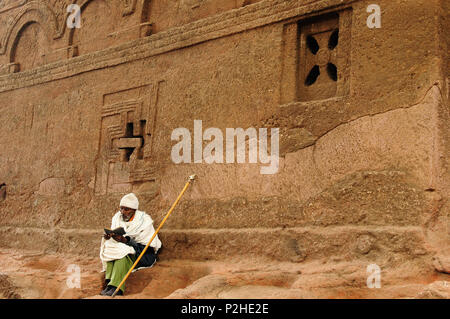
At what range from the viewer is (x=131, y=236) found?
21.5ft

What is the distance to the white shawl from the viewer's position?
6.36 meters

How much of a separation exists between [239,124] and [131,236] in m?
1.50

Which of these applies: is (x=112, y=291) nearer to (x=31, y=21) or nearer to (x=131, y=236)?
(x=131, y=236)

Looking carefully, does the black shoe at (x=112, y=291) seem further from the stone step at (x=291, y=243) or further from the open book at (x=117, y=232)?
the stone step at (x=291, y=243)

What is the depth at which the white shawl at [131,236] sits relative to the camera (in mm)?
6363

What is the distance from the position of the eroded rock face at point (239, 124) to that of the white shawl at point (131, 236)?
21 cm

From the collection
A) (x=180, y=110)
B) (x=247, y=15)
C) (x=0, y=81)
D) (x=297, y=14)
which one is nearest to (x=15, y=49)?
(x=0, y=81)

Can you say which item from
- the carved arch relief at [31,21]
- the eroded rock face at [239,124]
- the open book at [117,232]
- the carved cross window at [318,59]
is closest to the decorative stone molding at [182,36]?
the eroded rock face at [239,124]

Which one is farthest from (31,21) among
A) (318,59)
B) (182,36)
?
(318,59)

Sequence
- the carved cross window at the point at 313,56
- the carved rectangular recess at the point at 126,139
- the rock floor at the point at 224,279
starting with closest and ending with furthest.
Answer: the rock floor at the point at 224,279
the carved cross window at the point at 313,56
the carved rectangular recess at the point at 126,139

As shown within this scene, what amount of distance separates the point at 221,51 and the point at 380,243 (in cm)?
271

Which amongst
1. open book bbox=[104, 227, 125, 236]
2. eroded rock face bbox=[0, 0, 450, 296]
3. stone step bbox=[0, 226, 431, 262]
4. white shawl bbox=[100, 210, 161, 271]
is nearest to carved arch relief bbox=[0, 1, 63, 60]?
eroded rock face bbox=[0, 0, 450, 296]

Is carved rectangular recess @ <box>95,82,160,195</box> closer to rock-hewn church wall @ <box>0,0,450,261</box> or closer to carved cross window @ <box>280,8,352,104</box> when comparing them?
rock-hewn church wall @ <box>0,0,450,261</box>

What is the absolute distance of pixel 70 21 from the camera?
903cm
